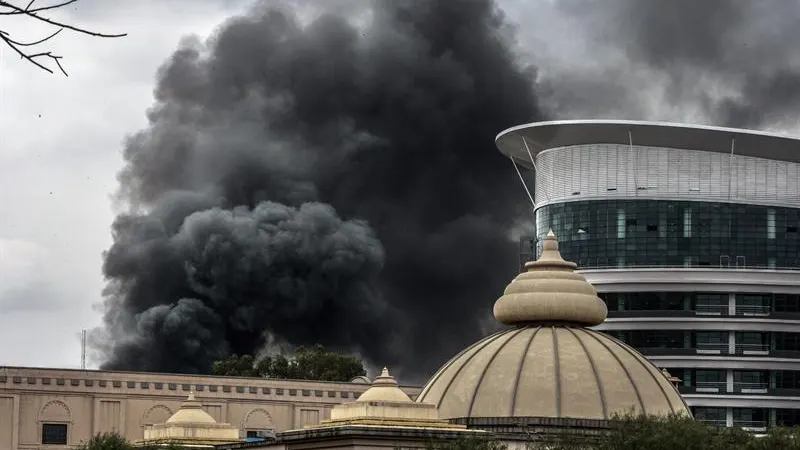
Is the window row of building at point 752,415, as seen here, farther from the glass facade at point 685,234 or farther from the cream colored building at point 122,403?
the cream colored building at point 122,403

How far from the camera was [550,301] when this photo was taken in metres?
63.5

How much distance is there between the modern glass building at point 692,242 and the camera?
433ft

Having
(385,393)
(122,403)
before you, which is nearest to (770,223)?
(122,403)

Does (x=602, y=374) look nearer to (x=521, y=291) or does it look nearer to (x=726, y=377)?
(x=521, y=291)

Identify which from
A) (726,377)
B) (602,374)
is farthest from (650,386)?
(726,377)

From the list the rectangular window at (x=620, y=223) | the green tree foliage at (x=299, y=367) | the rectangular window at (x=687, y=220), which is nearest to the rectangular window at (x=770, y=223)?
the rectangular window at (x=687, y=220)

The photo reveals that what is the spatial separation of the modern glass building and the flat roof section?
127mm

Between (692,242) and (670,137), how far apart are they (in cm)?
687

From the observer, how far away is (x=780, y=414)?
132 meters

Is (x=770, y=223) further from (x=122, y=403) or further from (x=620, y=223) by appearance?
(x=122, y=403)

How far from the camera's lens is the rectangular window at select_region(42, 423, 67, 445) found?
102m

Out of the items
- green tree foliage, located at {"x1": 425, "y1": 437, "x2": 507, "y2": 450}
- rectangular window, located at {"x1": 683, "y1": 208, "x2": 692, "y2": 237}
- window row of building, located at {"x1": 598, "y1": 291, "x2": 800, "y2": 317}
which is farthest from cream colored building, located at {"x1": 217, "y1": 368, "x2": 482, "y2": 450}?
rectangular window, located at {"x1": 683, "y1": 208, "x2": 692, "y2": 237}

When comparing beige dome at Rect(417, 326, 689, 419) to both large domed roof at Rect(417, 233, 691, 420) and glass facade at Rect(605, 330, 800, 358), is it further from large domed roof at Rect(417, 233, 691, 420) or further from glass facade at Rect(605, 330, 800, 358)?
glass facade at Rect(605, 330, 800, 358)

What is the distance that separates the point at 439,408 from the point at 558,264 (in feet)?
24.2
